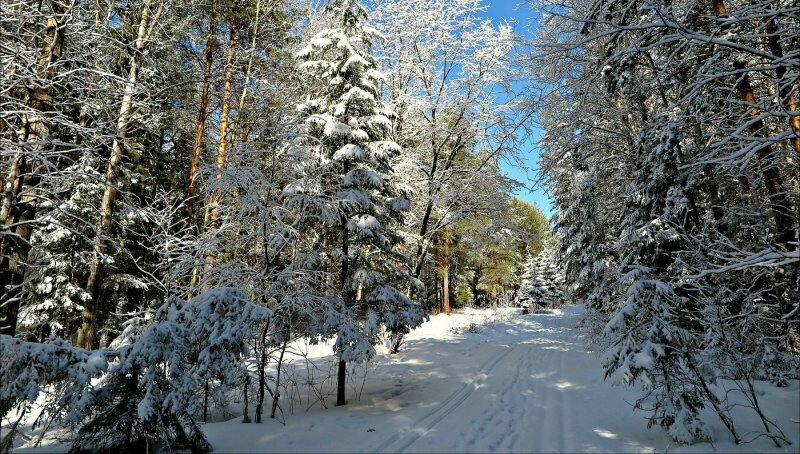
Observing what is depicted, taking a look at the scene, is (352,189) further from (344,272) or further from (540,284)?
(540,284)

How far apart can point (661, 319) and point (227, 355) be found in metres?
5.63

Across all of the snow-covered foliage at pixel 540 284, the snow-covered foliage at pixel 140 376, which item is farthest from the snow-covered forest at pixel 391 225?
the snow-covered foliage at pixel 540 284

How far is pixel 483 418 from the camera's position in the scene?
6.32 metres

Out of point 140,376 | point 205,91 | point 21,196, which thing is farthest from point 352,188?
point 205,91

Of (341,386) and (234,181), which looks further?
(341,386)

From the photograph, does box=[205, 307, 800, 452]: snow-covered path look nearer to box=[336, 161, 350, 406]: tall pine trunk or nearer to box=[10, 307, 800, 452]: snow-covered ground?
box=[10, 307, 800, 452]: snow-covered ground

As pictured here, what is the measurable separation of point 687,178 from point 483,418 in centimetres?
632

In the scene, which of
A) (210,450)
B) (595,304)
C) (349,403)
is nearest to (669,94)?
(595,304)

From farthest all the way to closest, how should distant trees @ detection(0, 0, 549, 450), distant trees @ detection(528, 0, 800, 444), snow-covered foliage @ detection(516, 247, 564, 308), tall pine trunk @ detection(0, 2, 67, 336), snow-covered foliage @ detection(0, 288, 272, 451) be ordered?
snow-covered foliage @ detection(516, 247, 564, 308) < tall pine trunk @ detection(0, 2, 67, 336) < distant trees @ detection(0, 0, 549, 450) < distant trees @ detection(528, 0, 800, 444) < snow-covered foliage @ detection(0, 288, 272, 451)

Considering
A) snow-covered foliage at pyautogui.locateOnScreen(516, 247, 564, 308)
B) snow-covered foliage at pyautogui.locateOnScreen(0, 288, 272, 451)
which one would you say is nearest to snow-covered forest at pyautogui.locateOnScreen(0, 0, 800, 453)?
snow-covered foliage at pyautogui.locateOnScreen(0, 288, 272, 451)

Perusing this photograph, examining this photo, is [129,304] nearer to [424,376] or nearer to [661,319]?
[424,376]

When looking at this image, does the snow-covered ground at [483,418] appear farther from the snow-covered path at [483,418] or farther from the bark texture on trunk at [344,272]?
the bark texture on trunk at [344,272]

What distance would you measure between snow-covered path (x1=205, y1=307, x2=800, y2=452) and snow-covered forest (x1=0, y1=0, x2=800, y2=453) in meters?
0.06

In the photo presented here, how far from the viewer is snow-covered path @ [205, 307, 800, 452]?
514 centimetres
